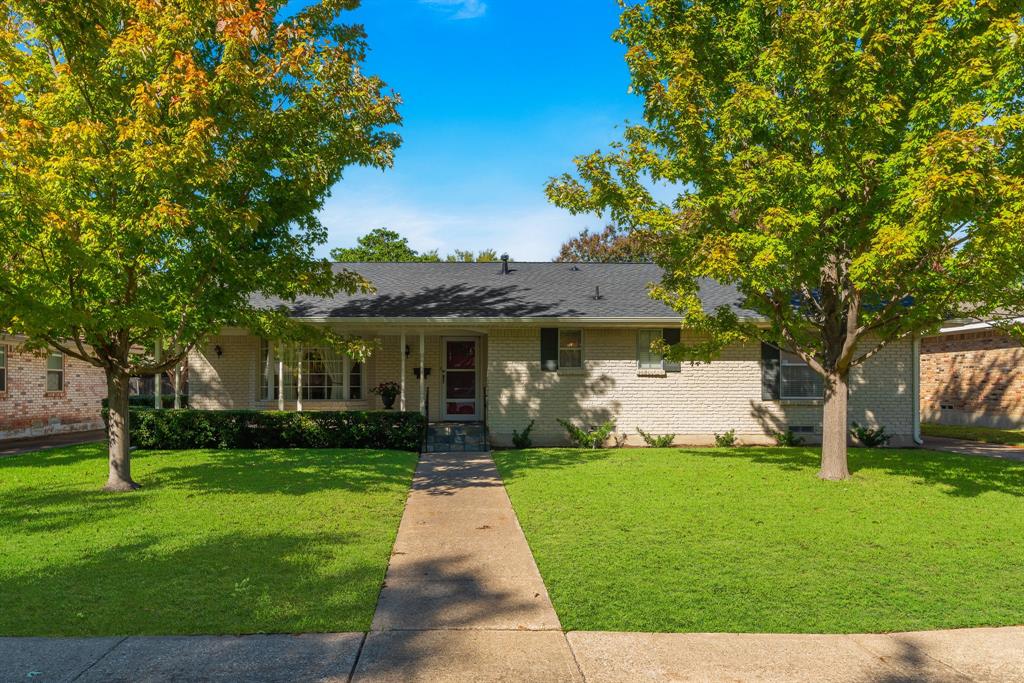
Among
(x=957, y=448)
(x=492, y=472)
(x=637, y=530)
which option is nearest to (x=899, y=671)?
(x=637, y=530)

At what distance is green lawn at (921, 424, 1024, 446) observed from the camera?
55.5 ft

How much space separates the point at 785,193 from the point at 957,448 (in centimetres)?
1037

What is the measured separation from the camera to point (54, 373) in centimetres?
2027

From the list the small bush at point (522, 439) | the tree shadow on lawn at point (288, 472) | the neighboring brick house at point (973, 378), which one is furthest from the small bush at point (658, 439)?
the neighboring brick house at point (973, 378)

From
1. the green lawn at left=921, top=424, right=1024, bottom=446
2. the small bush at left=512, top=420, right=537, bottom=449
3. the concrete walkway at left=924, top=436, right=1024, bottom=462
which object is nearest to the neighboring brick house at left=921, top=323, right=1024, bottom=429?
the green lawn at left=921, top=424, right=1024, bottom=446

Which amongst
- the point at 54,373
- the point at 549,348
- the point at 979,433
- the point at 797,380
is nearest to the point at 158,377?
the point at 549,348

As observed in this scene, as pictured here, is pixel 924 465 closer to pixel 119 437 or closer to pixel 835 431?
pixel 835 431

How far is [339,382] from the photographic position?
17.1 m

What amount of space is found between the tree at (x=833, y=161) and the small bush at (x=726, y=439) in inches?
194

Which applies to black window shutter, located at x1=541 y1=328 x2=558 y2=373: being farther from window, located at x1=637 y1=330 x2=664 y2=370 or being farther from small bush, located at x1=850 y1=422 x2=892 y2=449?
small bush, located at x1=850 y1=422 x2=892 y2=449

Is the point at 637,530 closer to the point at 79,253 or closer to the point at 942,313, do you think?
the point at 942,313

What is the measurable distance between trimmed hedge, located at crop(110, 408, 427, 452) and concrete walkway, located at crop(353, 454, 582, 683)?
6943 mm

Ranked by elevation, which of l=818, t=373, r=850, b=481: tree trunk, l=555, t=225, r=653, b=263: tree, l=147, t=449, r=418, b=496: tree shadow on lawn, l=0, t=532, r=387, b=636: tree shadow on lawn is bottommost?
l=147, t=449, r=418, b=496: tree shadow on lawn

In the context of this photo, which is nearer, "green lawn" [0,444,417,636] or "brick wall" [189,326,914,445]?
"green lawn" [0,444,417,636]
